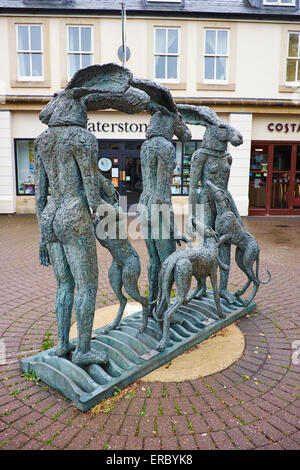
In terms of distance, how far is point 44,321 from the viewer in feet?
15.7

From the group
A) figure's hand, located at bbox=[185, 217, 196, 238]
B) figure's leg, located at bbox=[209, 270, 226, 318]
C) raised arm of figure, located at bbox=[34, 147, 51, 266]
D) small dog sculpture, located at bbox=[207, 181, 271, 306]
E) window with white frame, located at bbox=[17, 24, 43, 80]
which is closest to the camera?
raised arm of figure, located at bbox=[34, 147, 51, 266]

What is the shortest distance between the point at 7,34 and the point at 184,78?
639 centimetres

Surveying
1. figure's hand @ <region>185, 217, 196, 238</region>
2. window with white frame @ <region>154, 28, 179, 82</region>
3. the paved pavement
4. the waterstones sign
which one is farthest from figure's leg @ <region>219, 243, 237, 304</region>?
window with white frame @ <region>154, 28, 179, 82</region>

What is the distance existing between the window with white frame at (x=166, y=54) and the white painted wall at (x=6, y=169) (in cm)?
569

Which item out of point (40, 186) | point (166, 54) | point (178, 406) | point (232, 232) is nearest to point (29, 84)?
point (166, 54)

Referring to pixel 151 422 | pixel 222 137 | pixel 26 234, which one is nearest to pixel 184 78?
pixel 26 234

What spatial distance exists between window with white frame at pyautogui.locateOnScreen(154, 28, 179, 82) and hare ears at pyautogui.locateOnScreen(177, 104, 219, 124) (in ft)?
32.5

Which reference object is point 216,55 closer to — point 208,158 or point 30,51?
point 30,51

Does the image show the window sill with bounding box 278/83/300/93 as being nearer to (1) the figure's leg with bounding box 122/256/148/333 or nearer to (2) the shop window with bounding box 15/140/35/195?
(2) the shop window with bounding box 15/140/35/195

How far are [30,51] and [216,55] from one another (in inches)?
261

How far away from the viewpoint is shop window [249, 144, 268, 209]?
14.8 metres

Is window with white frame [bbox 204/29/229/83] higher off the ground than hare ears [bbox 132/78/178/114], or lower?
higher

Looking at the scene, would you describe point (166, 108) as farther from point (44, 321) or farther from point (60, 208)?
point (44, 321)

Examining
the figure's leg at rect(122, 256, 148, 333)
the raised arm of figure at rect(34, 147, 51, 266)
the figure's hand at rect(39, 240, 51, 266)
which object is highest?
the raised arm of figure at rect(34, 147, 51, 266)
